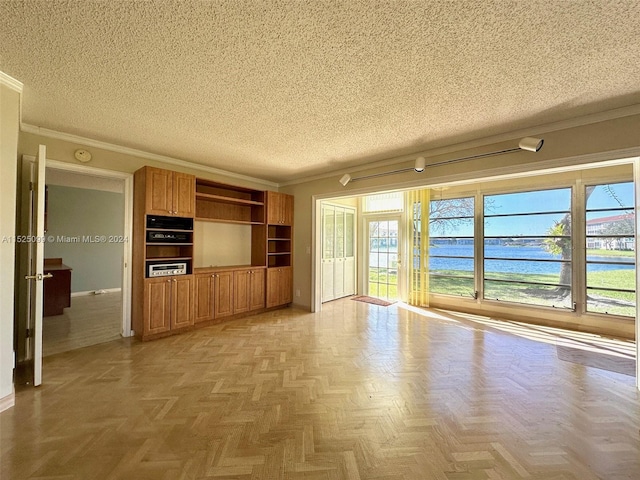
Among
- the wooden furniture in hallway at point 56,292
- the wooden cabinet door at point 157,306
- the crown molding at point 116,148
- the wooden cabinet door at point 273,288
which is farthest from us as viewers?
the wooden cabinet door at point 273,288

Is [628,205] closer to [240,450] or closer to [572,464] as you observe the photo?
[572,464]

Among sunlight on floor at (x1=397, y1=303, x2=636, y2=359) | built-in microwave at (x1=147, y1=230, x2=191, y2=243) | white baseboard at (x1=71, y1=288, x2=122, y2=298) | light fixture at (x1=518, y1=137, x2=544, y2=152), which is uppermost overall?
light fixture at (x1=518, y1=137, x2=544, y2=152)

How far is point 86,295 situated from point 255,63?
7536 mm

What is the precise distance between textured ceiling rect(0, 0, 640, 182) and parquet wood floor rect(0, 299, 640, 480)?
8.34 ft

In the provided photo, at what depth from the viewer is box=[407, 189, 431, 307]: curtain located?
5504mm

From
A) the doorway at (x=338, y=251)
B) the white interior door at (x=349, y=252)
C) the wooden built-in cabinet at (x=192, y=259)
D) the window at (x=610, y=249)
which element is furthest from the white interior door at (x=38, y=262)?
the window at (x=610, y=249)

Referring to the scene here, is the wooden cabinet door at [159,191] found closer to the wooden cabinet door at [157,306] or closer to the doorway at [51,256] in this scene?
the doorway at [51,256]

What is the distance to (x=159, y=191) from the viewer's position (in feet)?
11.8

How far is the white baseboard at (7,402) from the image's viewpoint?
1.98 m

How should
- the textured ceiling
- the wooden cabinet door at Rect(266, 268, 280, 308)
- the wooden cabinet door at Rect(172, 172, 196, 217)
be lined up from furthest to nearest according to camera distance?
the wooden cabinet door at Rect(266, 268, 280, 308)
the wooden cabinet door at Rect(172, 172, 196, 217)
the textured ceiling

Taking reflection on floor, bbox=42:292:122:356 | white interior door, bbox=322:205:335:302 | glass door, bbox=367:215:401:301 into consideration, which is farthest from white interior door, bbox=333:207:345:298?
reflection on floor, bbox=42:292:122:356

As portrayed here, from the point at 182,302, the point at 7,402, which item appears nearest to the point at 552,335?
the point at 182,302

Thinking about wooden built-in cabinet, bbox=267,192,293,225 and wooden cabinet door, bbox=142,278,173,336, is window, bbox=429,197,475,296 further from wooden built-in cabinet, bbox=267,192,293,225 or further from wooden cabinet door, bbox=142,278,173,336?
wooden cabinet door, bbox=142,278,173,336

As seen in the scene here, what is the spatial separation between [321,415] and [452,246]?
4.47 m
